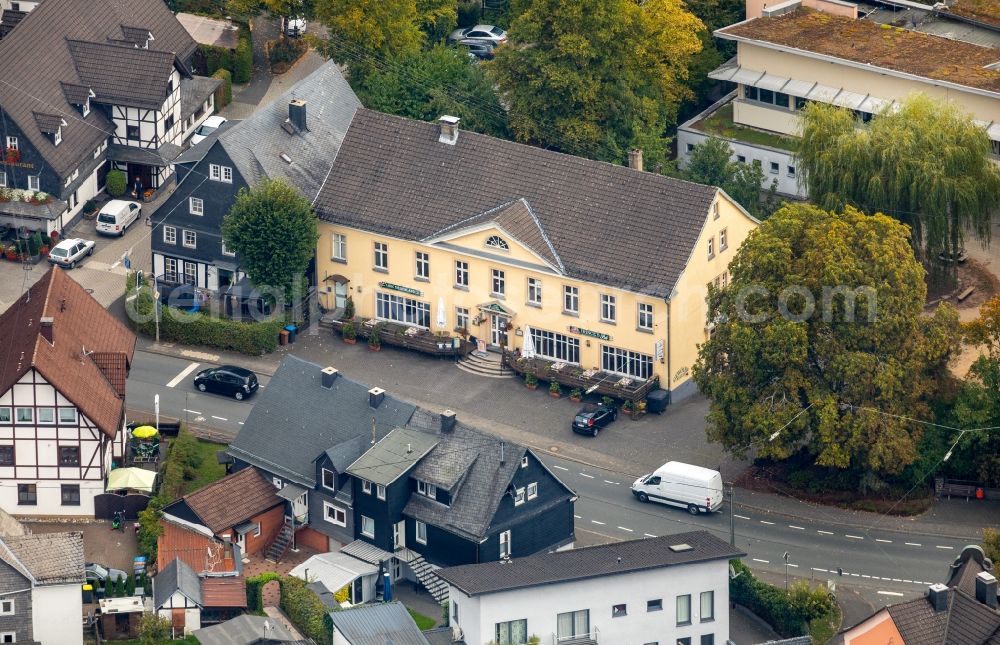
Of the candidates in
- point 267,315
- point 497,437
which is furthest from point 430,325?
point 497,437

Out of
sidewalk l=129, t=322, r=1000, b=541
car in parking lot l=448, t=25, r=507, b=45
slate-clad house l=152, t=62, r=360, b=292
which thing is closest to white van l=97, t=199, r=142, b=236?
A: slate-clad house l=152, t=62, r=360, b=292

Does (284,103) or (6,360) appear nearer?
(6,360)

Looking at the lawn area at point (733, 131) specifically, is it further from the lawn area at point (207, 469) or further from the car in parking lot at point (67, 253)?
the lawn area at point (207, 469)

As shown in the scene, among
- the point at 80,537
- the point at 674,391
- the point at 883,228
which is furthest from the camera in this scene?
the point at 674,391

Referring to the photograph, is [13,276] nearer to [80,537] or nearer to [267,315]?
[267,315]

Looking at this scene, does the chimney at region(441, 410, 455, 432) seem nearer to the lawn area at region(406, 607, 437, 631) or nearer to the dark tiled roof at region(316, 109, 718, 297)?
the lawn area at region(406, 607, 437, 631)

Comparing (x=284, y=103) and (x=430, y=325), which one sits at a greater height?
(x=284, y=103)

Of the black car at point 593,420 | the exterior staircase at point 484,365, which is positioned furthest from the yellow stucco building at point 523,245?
the black car at point 593,420

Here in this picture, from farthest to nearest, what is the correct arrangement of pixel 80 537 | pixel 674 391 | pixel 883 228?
pixel 674 391 < pixel 883 228 < pixel 80 537
